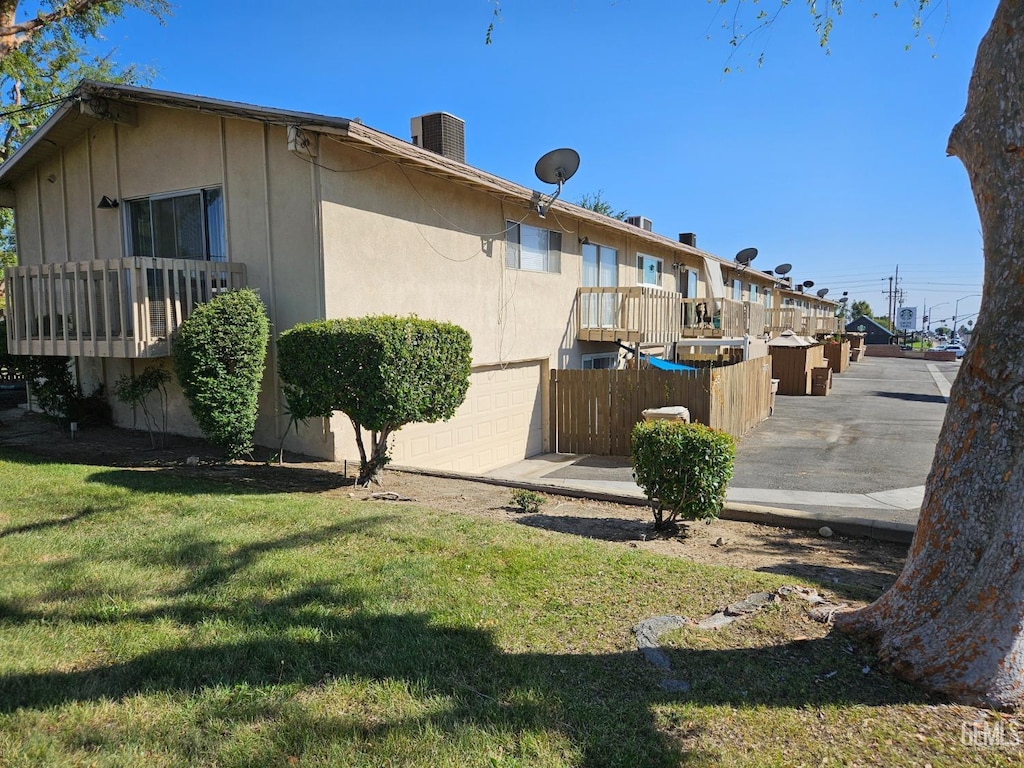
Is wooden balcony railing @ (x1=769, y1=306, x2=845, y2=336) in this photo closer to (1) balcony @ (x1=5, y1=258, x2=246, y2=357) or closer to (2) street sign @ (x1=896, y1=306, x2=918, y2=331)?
(1) balcony @ (x1=5, y1=258, x2=246, y2=357)

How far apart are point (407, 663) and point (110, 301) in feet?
25.1

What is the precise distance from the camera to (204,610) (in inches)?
164

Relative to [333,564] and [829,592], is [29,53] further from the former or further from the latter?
[829,592]

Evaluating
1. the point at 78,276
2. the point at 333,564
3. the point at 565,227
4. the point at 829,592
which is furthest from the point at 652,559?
the point at 565,227

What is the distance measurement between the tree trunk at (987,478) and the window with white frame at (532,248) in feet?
34.1

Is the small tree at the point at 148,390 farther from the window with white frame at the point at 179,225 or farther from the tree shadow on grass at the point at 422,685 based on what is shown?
the tree shadow on grass at the point at 422,685

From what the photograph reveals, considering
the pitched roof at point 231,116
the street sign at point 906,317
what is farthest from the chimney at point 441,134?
the street sign at point 906,317

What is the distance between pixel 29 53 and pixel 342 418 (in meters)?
16.4

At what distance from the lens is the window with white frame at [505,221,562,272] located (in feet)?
44.8

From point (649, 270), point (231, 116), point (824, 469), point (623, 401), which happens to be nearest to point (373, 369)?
point (231, 116)

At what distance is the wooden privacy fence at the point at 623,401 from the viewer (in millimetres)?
13838

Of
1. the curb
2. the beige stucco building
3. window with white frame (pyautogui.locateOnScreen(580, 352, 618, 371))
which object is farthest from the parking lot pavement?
window with white frame (pyautogui.locateOnScreen(580, 352, 618, 371))

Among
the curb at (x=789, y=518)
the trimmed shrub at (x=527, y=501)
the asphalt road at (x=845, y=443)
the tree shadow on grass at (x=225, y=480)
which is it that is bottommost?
the asphalt road at (x=845, y=443)

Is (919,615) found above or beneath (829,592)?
above
